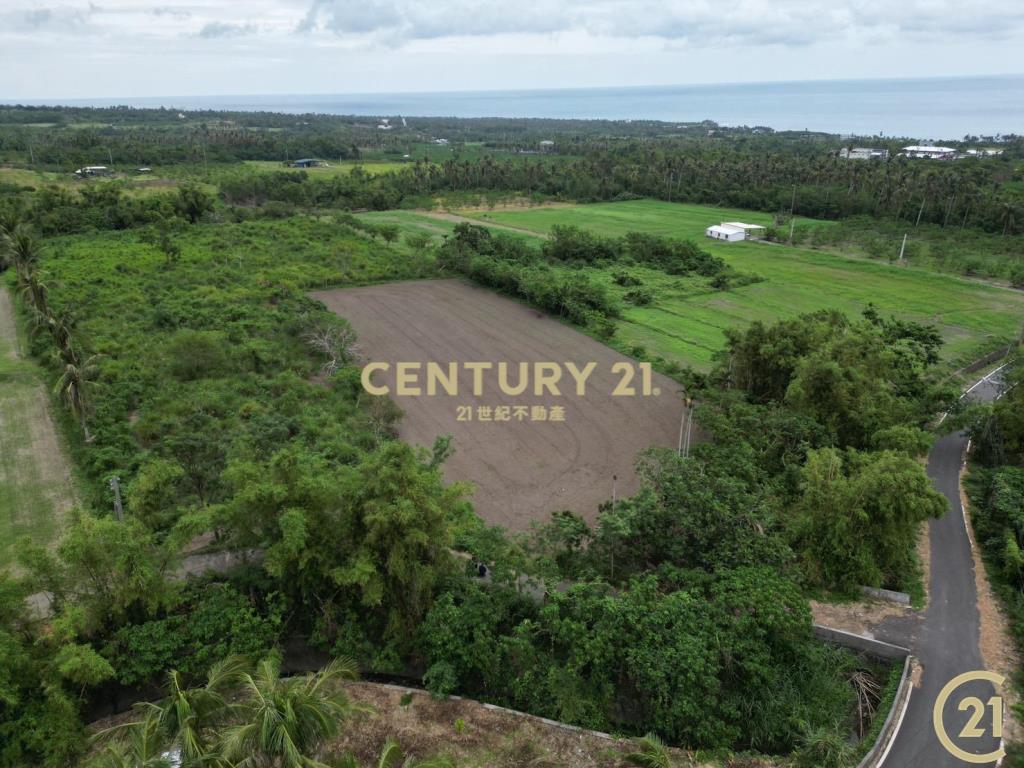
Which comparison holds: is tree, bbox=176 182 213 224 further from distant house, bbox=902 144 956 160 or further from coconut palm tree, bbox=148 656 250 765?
distant house, bbox=902 144 956 160

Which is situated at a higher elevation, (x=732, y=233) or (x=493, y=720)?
(x=732, y=233)

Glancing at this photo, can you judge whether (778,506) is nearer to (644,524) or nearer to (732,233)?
(644,524)

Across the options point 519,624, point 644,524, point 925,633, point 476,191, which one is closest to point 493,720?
point 519,624

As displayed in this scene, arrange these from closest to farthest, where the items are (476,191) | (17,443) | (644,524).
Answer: (644,524) → (17,443) → (476,191)

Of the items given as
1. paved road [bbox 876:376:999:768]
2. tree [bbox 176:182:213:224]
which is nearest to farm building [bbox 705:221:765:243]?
paved road [bbox 876:376:999:768]

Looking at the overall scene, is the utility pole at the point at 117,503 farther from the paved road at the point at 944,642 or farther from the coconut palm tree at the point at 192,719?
the paved road at the point at 944,642

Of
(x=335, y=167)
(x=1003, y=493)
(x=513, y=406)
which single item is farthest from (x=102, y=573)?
(x=335, y=167)
